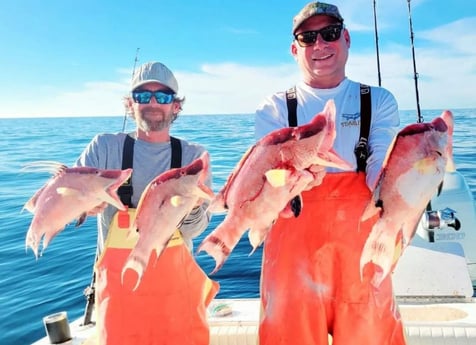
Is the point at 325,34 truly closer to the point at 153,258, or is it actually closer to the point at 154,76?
the point at 154,76

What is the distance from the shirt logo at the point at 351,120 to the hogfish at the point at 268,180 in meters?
1.02

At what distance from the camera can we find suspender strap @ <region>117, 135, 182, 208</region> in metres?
3.74

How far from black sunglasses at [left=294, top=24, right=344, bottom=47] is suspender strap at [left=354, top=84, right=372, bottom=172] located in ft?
1.64

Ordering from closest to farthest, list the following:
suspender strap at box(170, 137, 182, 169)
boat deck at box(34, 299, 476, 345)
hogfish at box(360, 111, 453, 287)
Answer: hogfish at box(360, 111, 453, 287), suspender strap at box(170, 137, 182, 169), boat deck at box(34, 299, 476, 345)

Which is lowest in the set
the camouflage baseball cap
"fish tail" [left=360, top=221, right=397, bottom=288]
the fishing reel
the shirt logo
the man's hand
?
the fishing reel

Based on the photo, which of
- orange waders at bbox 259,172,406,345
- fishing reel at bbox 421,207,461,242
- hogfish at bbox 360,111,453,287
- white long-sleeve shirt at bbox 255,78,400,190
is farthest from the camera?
fishing reel at bbox 421,207,461,242

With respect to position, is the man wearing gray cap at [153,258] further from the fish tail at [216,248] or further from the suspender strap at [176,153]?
the fish tail at [216,248]

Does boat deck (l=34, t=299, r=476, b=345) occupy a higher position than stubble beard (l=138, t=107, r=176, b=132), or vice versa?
stubble beard (l=138, t=107, r=176, b=132)

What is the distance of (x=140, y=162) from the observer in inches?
154

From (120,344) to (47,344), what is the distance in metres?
1.58

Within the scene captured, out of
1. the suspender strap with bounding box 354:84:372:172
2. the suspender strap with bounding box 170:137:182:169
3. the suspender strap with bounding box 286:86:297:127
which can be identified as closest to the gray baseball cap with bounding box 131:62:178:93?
the suspender strap with bounding box 170:137:182:169

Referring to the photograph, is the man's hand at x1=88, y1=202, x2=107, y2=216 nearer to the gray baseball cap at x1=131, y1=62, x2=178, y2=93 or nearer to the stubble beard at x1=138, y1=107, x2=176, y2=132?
the stubble beard at x1=138, y1=107, x2=176, y2=132

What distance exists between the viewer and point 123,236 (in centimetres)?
362

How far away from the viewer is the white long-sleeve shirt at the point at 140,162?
3816mm
